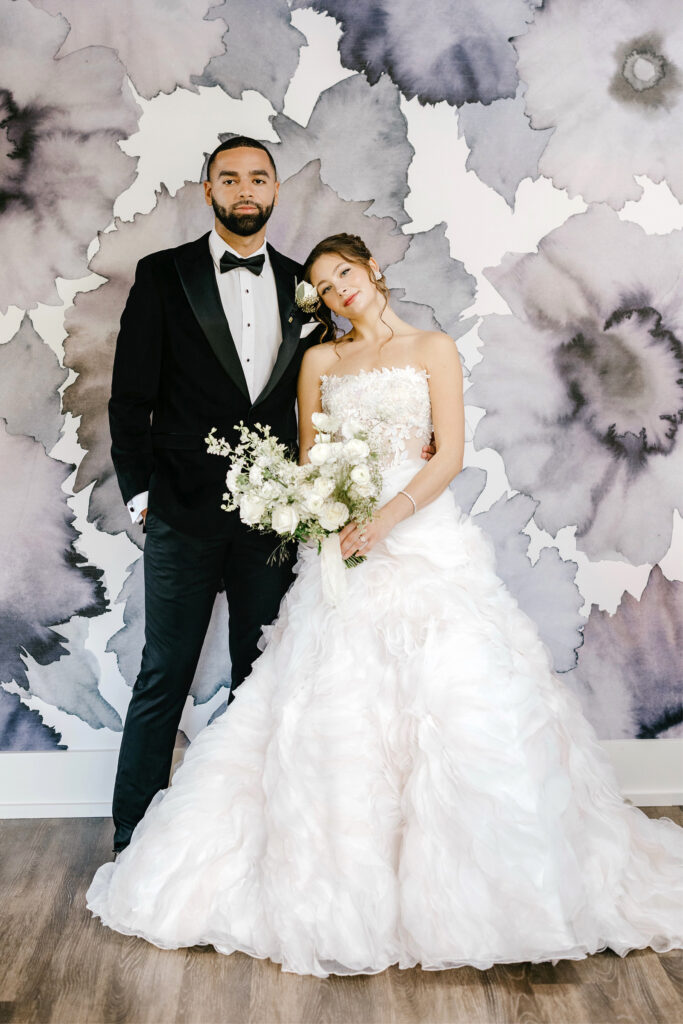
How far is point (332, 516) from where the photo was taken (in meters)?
2.31

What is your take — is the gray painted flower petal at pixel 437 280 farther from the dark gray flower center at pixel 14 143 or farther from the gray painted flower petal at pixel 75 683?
the gray painted flower petal at pixel 75 683

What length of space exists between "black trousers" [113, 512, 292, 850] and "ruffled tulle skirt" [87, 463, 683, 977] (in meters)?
0.31

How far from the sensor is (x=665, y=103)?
314 centimetres

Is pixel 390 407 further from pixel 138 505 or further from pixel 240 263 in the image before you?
pixel 138 505

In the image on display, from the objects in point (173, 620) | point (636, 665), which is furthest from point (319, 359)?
point (636, 665)

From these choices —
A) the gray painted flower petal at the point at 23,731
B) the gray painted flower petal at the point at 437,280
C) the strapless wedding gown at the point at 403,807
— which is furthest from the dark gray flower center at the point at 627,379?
the gray painted flower petal at the point at 23,731

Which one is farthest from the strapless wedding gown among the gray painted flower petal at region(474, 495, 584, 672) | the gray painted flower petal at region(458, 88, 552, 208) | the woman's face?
the gray painted flower petal at region(458, 88, 552, 208)

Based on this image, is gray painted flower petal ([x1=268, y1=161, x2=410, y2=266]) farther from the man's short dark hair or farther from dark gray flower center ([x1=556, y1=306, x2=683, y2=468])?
dark gray flower center ([x1=556, y1=306, x2=683, y2=468])

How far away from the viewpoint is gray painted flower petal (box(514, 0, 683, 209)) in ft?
10.2

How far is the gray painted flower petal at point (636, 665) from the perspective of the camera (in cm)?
332

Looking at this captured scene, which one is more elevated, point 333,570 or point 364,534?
point 364,534

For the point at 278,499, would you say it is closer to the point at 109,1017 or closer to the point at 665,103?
the point at 109,1017

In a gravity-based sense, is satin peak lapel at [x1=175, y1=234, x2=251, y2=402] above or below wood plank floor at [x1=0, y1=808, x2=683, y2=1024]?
above

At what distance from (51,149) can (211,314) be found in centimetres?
90
